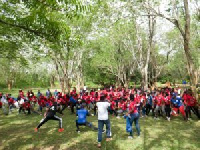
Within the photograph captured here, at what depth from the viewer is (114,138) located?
8.20m

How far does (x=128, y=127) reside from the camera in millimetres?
8094

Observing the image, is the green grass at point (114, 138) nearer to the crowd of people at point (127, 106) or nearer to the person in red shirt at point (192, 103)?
the crowd of people at point (127, 106)

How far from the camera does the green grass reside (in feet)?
23.9

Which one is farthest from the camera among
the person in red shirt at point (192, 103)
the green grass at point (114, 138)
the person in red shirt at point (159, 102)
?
the person in red shirt at point (159, 102)

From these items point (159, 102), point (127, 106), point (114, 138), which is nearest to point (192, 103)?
point (159, 102)

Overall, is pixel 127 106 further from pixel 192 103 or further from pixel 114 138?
pixel 192 103

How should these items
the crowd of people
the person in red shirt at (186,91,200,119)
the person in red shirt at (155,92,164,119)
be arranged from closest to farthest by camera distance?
the crowd of people, the person in red shirt at (186,91,200,119), the person in red shirt at (155,92,164,119)

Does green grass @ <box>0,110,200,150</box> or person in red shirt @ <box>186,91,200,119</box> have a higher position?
person in red shirt @ <box>186,91,200,119</box>

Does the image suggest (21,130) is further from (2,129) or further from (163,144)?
(163,144)

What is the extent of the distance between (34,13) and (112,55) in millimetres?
28257

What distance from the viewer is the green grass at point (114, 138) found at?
7.30 metres

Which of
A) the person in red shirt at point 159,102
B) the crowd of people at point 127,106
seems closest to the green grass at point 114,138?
the crowd of people at point 127,106

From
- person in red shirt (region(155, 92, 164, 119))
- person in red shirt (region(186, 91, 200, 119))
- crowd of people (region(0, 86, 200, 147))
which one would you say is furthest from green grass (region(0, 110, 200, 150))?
person in red shirt (region(155, 92, 164, 119))

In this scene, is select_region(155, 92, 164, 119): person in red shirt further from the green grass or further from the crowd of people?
the green grass
